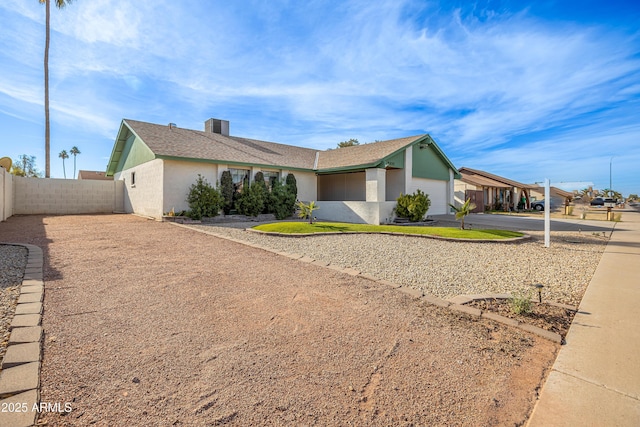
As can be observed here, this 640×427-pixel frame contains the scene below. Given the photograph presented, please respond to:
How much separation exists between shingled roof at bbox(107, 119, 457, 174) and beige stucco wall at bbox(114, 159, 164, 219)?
1.39 metres

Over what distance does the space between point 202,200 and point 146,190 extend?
447cm

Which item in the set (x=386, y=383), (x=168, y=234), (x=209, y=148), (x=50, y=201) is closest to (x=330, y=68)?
(x=209, y=148)

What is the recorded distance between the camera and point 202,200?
1410 cm

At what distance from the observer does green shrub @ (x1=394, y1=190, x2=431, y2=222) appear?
49.7 feet

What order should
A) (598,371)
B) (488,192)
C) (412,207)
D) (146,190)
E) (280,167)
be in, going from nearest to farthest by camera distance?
(598,371) → (412,207) → (146,190) → (280,167) → (488,192)

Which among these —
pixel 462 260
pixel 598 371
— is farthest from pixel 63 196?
pixel 598 371

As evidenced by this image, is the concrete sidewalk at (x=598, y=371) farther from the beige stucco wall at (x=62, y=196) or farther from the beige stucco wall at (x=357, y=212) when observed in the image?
the beige stucco wall at (x=62, y=196)

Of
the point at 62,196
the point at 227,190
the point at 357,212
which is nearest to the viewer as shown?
the point at 227,190

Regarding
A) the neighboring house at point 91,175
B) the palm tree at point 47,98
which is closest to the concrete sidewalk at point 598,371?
the palm tree at point 47,98

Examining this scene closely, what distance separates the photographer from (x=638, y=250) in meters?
8.30

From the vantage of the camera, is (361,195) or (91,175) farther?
(91,175)

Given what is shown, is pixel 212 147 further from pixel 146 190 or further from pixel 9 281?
pixel 9 281

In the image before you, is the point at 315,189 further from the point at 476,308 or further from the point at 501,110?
the point at 476,308

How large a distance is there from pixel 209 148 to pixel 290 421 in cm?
1660
